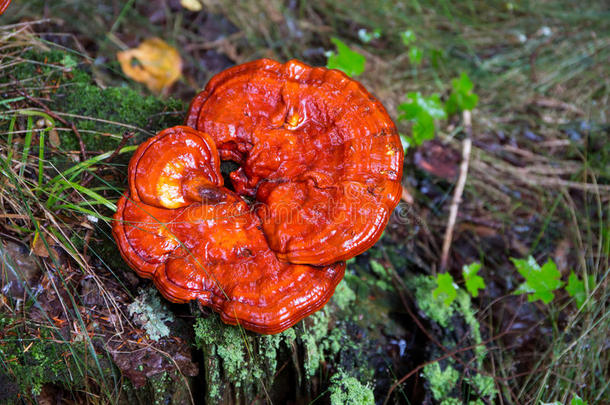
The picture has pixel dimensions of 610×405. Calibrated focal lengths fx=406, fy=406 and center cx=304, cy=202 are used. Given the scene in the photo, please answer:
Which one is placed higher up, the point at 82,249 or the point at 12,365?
the point at 82,249

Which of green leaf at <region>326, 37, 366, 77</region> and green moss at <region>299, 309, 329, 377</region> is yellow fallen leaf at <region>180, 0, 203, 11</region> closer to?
green leaf at <region>326, 37, 366, 77</region>

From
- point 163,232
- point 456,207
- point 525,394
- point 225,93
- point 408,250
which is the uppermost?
point 225,93

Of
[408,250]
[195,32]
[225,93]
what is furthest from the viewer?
[195,32]

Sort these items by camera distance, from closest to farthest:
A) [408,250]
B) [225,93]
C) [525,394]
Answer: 1. [225,93]
2. [525,394]
3. [408,250]

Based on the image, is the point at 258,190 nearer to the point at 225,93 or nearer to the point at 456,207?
the point at 225,93

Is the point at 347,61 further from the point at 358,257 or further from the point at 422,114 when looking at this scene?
the point at 358,257

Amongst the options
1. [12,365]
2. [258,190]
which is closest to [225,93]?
[258,190]
